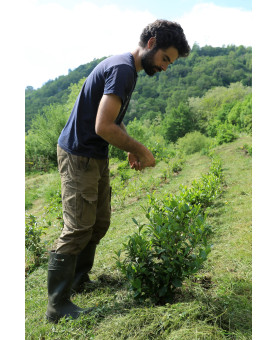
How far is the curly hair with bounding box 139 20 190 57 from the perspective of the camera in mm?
2051

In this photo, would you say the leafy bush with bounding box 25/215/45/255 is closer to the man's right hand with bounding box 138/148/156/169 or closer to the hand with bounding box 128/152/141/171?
the hand with bounding box 128/152/141/171

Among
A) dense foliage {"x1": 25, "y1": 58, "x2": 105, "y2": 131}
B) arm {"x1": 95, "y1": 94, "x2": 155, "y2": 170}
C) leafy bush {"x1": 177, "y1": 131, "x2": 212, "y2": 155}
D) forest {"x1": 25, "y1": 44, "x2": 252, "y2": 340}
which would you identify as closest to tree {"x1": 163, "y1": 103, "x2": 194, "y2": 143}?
dense foliage {"x1": 25, "y1": 58, "x2": 105, "y2": 131}

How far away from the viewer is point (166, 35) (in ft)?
6.72

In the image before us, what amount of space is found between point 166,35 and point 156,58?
0.53 feet

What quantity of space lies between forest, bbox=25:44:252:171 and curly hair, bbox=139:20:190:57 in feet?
58.3

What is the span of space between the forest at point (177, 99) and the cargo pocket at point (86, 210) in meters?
17.8

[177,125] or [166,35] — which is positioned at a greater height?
[166,35]

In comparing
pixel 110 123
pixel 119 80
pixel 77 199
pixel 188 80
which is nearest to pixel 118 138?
pixel 110 123

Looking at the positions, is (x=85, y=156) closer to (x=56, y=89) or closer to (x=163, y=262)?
(x=163, y=262)

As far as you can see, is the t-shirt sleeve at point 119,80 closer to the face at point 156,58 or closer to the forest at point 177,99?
the face at point 156,58

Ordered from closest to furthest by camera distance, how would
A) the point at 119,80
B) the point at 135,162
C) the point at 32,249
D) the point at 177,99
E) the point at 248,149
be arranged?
the point at 119,80
the point at 135,162
the point at 32,249
the point at 248,149
the point at 177,99

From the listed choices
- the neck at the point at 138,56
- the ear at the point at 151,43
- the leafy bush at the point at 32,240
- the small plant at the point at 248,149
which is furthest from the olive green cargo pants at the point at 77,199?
the small plant at the point at 248,149

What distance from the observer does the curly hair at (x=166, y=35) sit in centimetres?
205

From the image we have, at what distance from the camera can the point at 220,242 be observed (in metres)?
3.24
